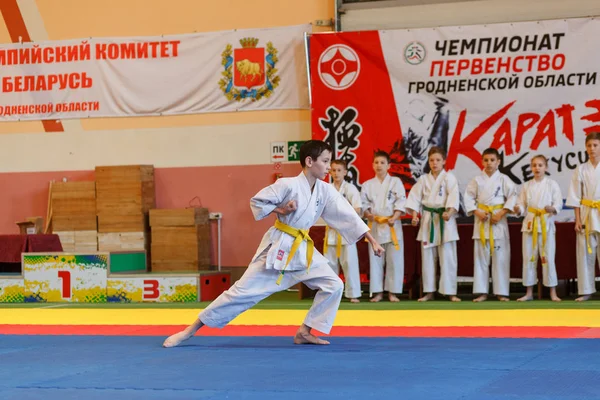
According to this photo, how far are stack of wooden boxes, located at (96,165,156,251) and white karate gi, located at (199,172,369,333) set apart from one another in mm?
5629

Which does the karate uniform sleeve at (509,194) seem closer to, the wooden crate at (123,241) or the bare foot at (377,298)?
the bare foot at (377,298)

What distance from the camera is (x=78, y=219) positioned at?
10.7m

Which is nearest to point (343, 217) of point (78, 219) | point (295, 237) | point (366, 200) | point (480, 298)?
point (295, 237)

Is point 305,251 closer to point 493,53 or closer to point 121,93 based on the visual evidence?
point 493,53

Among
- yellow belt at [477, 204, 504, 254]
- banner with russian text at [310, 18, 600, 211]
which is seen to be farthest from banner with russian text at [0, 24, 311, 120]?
yellow belt at [477, 204, 504, 254]

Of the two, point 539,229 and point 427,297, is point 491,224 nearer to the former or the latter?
point 539,229

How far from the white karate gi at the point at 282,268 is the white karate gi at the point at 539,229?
12.1ft

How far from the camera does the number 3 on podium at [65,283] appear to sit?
950cm

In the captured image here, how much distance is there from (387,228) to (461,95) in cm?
204

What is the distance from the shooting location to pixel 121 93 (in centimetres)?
1100

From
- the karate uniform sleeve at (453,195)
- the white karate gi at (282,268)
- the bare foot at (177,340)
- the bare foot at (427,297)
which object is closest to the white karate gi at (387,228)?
the bare foot at (427,297)

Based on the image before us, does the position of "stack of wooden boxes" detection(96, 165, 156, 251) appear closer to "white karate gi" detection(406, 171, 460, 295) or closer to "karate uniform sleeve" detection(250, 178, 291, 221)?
"white karate gi" detection(406, 171, 460, 295)

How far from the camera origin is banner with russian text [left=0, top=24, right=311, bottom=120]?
10.4 m

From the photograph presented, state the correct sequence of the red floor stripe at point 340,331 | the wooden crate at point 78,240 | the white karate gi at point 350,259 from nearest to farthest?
the red floor stripe at point 340,331
the white karate gi at point 350,259
the wooden crate at point 78,240
